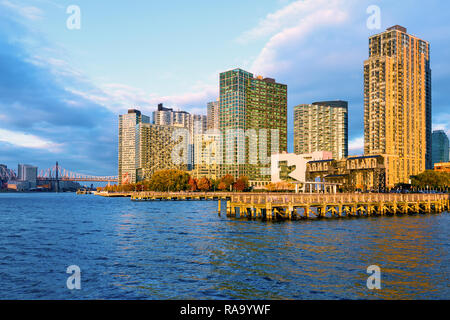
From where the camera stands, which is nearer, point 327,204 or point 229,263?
point 229,263

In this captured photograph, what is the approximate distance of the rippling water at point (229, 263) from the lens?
26.0 metres

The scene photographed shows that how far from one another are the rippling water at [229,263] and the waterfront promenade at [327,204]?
1301 cm

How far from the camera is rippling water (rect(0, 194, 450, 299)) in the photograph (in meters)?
26.0

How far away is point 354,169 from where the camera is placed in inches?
7756

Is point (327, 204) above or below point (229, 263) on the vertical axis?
above

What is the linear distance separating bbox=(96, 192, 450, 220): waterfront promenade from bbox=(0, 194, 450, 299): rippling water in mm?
13011

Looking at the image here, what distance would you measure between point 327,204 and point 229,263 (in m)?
46.3

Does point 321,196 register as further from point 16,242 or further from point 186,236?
point 16,242

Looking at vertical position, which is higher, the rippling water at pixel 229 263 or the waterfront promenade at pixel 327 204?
the waterfront promenade at pixel 327 204

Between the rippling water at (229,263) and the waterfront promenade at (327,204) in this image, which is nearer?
the rippling water at (229,263)

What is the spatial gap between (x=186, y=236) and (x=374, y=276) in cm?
2846

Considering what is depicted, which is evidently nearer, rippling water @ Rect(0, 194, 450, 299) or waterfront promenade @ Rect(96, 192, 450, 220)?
rippling water @ Rect(0, 194, 450, 299)

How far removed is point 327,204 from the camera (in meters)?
76.1
